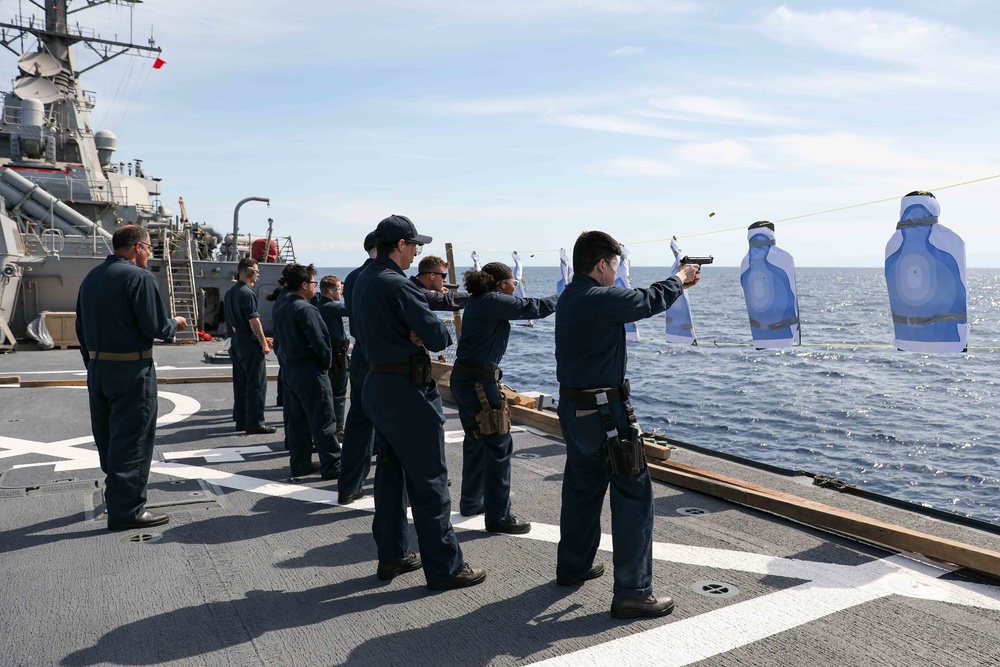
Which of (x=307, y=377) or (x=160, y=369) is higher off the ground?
(x=307, y=377)

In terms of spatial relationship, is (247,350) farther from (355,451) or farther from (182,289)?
(182,289)

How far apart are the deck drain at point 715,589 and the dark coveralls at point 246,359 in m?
6.31

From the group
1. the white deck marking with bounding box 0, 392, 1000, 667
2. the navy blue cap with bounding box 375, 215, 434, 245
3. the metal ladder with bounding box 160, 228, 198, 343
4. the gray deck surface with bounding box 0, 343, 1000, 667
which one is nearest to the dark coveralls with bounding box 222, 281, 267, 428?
the gray deck surface with bounding box 0, 343, 1000, 667

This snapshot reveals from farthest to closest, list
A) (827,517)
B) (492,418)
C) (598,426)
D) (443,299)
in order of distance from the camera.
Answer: (443,299) → (492,418) → (827,517) → (598,426)

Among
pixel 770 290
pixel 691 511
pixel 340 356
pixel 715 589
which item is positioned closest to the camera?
pixel 715 589

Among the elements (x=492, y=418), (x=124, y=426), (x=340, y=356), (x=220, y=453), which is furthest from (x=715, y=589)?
(x=220, y=453)

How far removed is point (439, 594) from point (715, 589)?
Result: 1.69m

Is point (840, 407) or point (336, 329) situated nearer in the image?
point (336, 329)

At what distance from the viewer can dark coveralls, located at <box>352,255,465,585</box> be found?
4.45 metres

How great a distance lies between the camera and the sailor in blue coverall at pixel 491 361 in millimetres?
5473

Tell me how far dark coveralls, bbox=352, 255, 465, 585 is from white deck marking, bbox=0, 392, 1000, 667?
3.78 feet

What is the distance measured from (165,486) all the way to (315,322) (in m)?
2.07

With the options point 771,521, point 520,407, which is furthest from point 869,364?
point 771,521

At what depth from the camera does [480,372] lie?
563 cm
